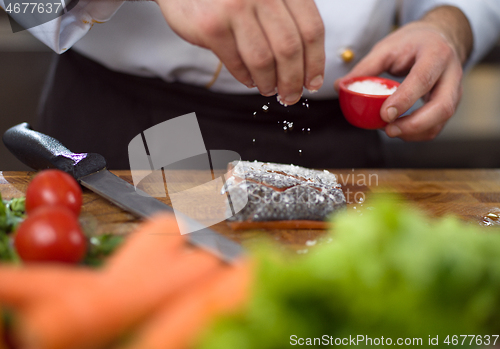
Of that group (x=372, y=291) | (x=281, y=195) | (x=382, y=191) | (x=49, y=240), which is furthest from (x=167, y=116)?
(x=372, y=291)

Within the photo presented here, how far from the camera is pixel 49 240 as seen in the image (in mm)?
640

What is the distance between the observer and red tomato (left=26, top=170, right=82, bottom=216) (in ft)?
2.74

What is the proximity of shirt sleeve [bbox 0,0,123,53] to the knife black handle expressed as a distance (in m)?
0.26

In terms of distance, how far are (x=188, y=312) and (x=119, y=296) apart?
8 centimetres

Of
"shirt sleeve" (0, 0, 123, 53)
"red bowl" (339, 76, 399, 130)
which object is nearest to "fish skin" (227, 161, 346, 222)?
"red bowl" (339, 76, 399, 130)

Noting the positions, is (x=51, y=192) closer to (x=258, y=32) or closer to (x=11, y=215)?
(x=11, y=215)

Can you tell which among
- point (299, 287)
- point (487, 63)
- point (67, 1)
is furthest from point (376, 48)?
point (487, 63)

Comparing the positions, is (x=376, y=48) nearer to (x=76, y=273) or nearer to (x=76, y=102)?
(x=76, y=102)

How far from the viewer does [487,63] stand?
3.25 meters

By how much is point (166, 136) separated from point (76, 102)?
36cm

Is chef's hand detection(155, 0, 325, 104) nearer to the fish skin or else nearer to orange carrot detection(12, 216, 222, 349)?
the fish skin

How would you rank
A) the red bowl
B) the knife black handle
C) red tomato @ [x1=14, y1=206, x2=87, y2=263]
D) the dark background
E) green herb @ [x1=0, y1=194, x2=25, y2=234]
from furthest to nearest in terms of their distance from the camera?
the dark background < the red bowl < the knife black handle < green herb @ [x1=0, y1=194, x2=25, y2=234] < red tomato @ [x1=14, y1=206, x2=87, y2=263]

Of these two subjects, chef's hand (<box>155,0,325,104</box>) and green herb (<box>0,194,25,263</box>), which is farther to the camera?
chef's hand (<box>155,0,325,104</box>)

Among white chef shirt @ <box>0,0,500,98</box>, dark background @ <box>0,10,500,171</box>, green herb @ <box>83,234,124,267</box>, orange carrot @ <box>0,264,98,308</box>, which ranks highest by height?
white chef shirt @ <box>0,0,500,98</box>
